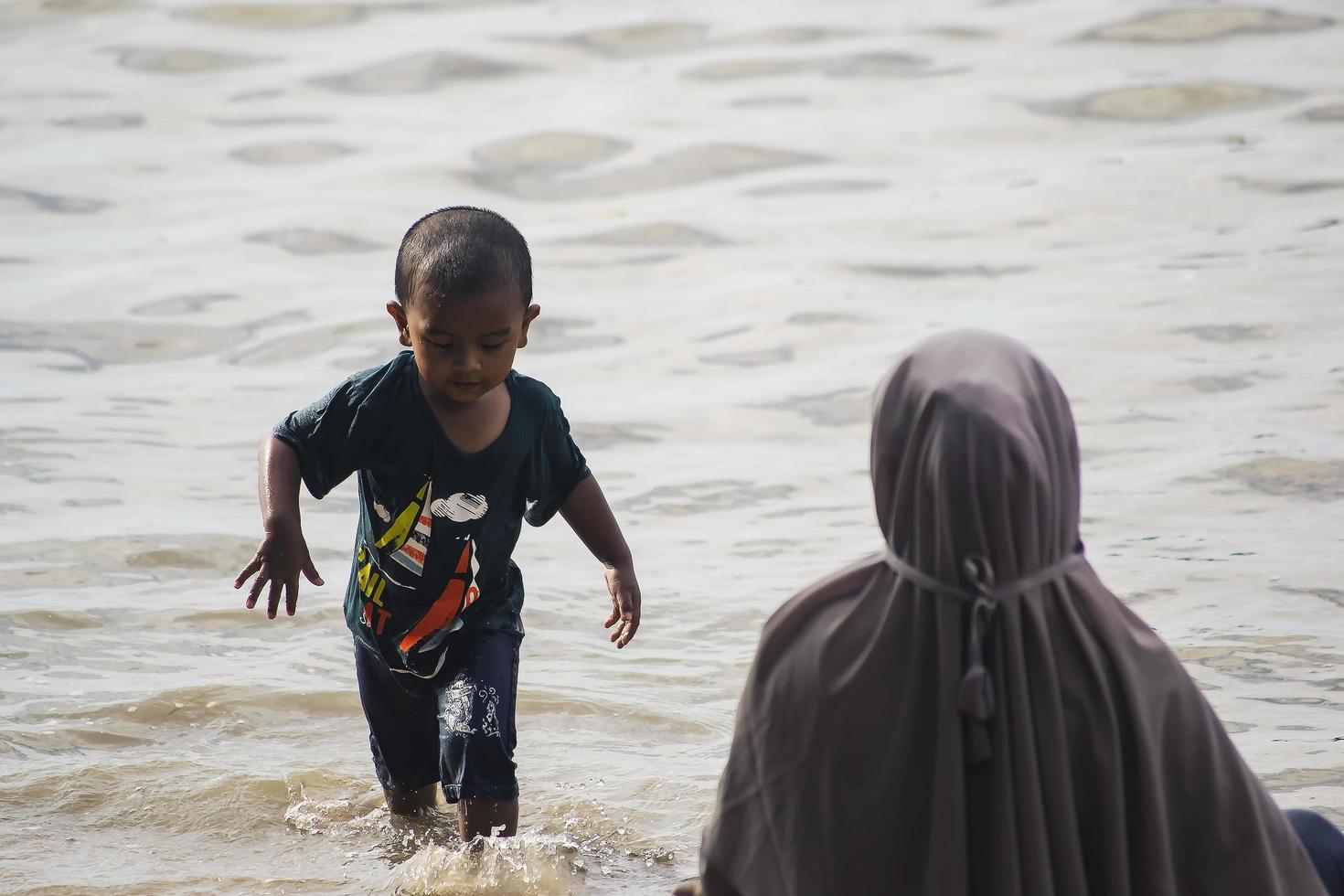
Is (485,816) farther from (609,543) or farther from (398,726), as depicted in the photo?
(609,543)

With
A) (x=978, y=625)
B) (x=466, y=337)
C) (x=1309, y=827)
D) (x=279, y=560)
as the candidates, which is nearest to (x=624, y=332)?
(x=466, y=337)

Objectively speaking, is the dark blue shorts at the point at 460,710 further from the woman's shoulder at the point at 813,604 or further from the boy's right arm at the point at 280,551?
the woman's shoulder at the point at 813,604

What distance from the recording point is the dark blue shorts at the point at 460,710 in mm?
3689

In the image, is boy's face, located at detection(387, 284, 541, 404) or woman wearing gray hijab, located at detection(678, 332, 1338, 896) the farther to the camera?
boy's face, located at detection(387, 284, 541, 404)

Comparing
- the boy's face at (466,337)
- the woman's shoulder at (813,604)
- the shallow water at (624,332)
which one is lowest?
the shallow water at (624,332)

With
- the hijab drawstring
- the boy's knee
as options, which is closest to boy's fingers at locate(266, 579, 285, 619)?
the hijab drawstring

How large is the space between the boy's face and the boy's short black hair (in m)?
0.02

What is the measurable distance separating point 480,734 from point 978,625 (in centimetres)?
172

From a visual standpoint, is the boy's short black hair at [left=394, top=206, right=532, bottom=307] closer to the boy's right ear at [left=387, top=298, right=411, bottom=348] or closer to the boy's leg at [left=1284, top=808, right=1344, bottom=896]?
the boy's right ear at [left=387, top=298, right=411, bottom=348]

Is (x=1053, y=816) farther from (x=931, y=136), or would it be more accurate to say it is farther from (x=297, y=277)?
(x=931, y=136)

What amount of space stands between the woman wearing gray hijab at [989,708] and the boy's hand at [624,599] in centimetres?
141

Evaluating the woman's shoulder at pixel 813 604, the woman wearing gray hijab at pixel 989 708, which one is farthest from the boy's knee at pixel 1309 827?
the woman's shoulder at pixel 813 604

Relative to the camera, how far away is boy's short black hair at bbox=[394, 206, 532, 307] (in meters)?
3.40

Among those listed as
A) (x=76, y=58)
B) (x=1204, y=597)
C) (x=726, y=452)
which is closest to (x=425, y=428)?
(x=1204, y=597)
